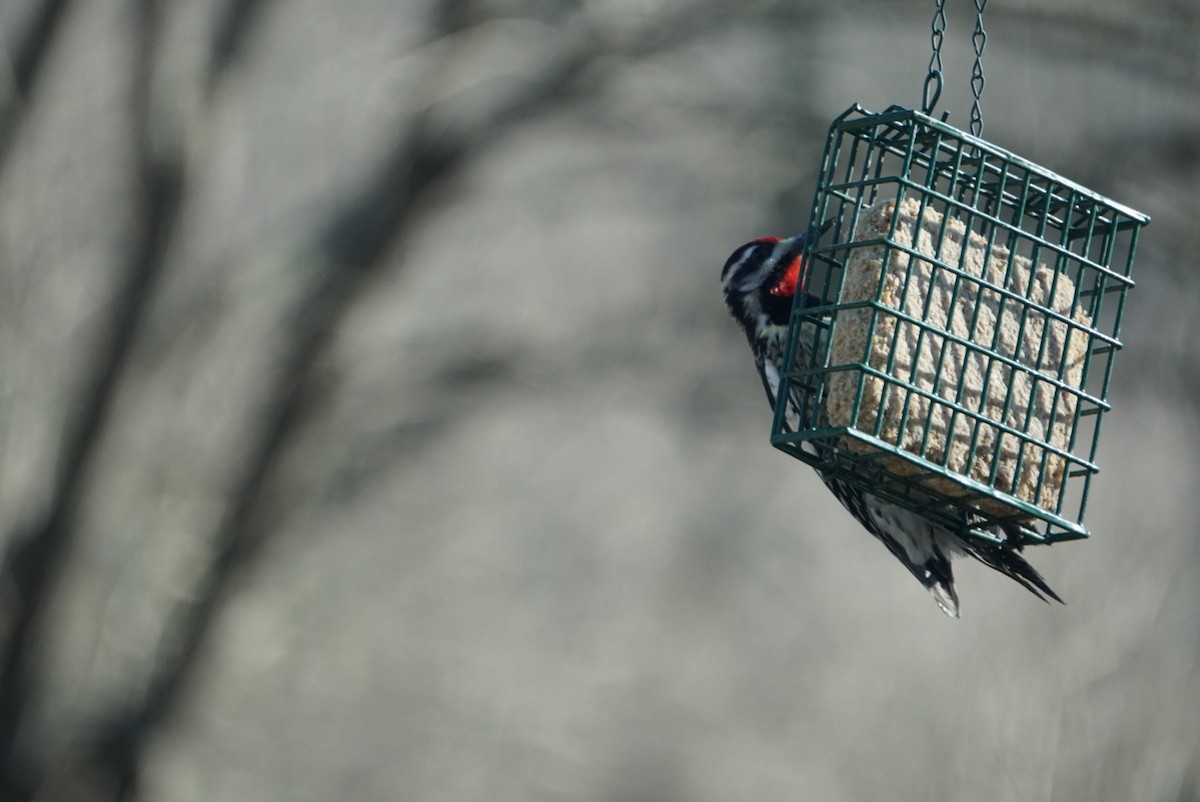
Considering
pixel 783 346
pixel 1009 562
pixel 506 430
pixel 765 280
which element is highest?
pixel 765 280

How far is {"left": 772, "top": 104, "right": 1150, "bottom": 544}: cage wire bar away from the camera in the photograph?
432cm

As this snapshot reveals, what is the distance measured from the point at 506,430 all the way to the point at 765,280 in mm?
5917

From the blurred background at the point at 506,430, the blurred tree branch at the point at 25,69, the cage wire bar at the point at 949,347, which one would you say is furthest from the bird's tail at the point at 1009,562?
the blurred tree branch at the point at 25,69

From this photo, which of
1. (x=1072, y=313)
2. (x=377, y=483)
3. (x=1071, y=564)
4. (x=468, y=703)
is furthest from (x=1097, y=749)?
(x=1072, y=313)

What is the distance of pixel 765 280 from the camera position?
17.1 ft

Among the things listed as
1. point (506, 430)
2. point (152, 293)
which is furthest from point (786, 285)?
point (506, 430)

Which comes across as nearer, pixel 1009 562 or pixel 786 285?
pixel 1009 562

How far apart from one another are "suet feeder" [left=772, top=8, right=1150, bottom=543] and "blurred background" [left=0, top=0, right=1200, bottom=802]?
5.56m

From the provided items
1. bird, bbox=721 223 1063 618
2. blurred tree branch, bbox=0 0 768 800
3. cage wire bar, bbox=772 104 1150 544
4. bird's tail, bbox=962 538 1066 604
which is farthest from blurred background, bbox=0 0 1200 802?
cage wire bar, bbox=772 104 1150 544

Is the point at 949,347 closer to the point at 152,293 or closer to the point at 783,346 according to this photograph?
the point at 783,346

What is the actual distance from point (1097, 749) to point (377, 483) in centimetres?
440

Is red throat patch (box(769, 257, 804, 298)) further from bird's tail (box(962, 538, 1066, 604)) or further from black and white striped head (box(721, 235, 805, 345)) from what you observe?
bird's tail (box(962, 538, 1066, 604))

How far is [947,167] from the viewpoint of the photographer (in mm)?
4617

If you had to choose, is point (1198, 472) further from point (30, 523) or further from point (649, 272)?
point (30, 523)
